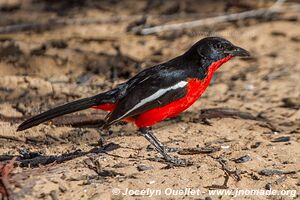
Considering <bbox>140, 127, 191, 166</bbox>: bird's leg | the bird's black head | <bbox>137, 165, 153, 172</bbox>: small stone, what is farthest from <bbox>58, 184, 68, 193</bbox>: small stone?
the bird's black head

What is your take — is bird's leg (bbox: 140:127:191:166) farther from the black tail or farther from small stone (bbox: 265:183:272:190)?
small stone (bbox: 265:183:272:190)

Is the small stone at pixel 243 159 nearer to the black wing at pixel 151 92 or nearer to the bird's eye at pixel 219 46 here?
the black wing at pixel 151 92

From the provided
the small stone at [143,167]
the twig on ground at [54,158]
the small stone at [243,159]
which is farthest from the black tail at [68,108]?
the small stone at [243,159]

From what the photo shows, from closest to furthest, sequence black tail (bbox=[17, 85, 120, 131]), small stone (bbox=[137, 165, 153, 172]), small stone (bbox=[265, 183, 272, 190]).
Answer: small stone (bbox=[265, 183, 272, 190]), small stone (bbox=[137, 165, 153, 172]), black tail (bbox=[17, 85, 120, 131])

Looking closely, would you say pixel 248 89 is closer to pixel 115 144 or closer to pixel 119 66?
pixel 119 66

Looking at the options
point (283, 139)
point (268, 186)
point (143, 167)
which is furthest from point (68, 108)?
point (283, 139)

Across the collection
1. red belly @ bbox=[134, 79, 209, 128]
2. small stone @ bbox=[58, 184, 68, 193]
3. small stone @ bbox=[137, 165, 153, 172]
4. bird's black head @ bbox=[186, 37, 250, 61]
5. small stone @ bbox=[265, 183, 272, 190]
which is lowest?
small stone @ bbox=[265, 183, 272, 190]

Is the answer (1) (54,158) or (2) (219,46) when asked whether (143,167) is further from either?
(2) (219,46)
